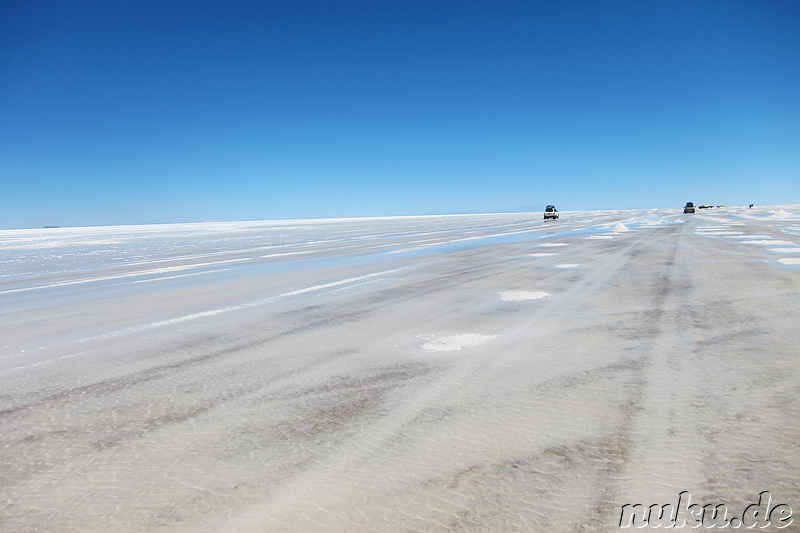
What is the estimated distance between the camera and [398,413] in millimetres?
2857

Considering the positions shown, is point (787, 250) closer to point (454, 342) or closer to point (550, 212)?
point (454, 342)

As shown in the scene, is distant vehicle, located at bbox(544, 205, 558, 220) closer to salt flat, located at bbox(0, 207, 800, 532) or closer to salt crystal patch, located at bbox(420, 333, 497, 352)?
salt flat, located at bbox(0, 207, 800, 532)

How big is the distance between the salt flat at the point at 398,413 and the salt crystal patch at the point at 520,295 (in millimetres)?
196

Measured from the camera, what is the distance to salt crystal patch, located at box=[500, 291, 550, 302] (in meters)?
6.54

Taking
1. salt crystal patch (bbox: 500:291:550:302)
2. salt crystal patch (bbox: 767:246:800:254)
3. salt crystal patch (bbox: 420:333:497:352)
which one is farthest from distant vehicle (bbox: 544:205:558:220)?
salt crystal patch (bbox: 420:333:497:352)

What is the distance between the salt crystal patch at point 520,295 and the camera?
6.54m

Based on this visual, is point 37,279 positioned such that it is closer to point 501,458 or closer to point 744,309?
point 501,458

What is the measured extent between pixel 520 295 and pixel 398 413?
438 centimetres

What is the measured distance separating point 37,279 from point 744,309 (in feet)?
45.7

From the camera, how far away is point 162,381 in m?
3.54

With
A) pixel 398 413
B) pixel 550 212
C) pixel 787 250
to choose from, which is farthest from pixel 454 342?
pixel 550 212

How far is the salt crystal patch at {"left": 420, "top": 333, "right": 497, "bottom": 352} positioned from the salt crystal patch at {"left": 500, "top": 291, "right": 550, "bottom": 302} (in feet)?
6.64

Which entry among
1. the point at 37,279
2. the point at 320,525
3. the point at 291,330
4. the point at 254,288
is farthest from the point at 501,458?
the point at 37,279

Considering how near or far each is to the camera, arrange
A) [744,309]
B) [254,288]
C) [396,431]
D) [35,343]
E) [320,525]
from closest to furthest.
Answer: [320,525]
[396,431]
[35,343]
[744,309]
[254,288]
